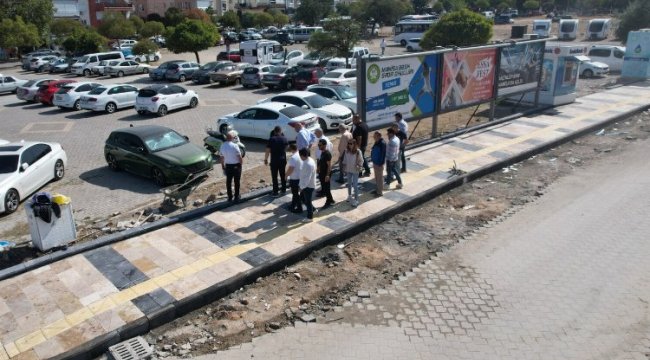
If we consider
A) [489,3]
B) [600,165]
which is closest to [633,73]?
[600,165]

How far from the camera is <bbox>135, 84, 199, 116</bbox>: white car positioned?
76.9ft

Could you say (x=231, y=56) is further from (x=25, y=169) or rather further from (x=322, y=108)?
(x=25, y=169)

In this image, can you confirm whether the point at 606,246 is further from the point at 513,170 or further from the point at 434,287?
the point at 513,170

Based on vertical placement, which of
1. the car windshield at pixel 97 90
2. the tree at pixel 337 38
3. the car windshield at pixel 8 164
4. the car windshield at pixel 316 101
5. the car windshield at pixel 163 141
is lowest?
the car windshield at pixel 8 164

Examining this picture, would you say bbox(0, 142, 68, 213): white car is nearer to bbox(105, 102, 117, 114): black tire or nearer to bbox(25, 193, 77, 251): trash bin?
bbox(25, 193, 77, 251): trash bin

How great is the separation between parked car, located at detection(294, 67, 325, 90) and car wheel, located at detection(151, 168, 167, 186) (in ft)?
50.5

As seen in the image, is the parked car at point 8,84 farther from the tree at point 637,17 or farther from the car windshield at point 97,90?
the tree at point 637,17

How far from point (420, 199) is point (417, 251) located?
2.45 metres

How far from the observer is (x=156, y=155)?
46.1 feet

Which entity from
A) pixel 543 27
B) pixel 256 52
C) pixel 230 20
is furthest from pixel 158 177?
pixel 230 20

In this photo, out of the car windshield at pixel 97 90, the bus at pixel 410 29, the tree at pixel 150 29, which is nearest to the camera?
the car windshield at pixel 97 90

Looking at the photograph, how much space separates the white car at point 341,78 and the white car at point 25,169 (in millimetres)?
13890

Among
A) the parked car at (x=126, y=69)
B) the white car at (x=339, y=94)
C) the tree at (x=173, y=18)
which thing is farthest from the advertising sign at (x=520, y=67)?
the tree at (x=173, y=18)

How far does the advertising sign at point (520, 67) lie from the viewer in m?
18.8
